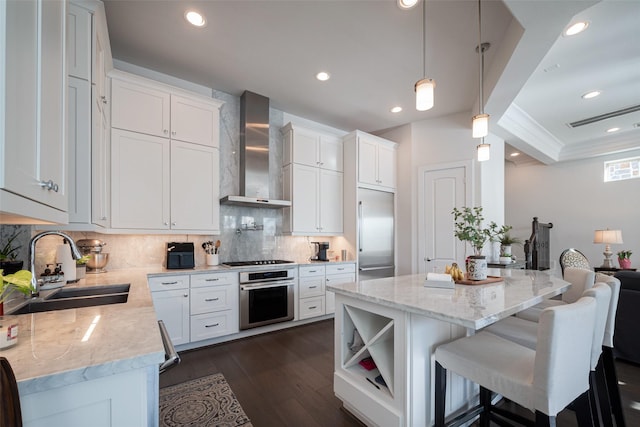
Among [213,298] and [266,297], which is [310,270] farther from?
[213,298]

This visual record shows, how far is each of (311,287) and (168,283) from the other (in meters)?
1.77

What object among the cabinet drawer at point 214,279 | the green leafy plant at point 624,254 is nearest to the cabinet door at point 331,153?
the cabinet drawer at point 214,279

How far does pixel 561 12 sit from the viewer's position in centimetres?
179

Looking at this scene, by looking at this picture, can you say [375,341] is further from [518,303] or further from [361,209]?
[361,209]

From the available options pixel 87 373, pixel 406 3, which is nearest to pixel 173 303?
pixel 87 373

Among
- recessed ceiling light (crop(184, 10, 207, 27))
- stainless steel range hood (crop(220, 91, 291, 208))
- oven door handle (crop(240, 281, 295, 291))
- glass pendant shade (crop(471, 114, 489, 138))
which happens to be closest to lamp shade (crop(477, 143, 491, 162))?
glass pendant shade (crop(471, 114, 489, 138))

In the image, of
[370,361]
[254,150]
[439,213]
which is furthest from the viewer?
[439,213]

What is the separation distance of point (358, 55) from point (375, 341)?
2693 mm

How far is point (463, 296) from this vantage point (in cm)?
159

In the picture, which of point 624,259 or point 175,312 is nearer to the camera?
point 175,312

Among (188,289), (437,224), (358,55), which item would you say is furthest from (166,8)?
(437,224)

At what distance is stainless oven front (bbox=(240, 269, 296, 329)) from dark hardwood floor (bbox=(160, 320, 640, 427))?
223 mm

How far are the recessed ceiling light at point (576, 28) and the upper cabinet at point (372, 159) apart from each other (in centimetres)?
248

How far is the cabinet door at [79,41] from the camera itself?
1.76 metres
